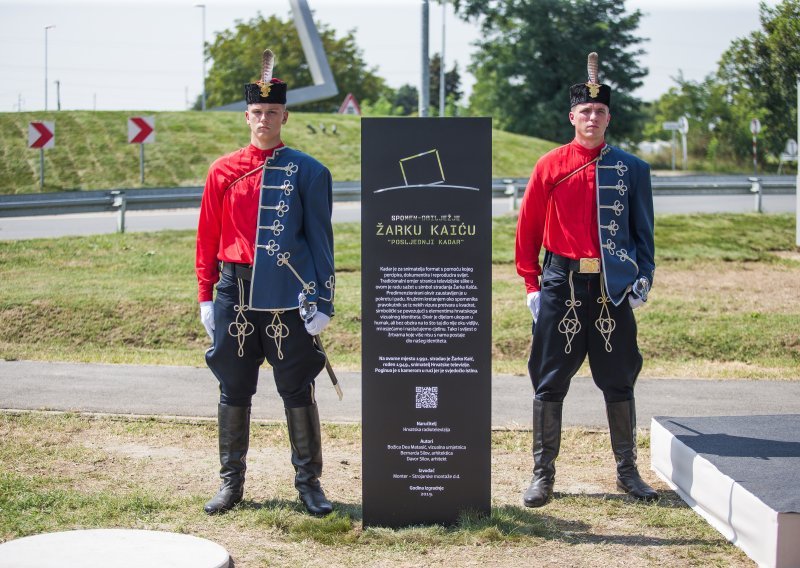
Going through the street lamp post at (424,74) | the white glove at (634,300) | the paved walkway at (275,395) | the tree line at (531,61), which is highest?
the tree line at (531,61)

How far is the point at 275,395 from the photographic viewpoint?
912 centimetres

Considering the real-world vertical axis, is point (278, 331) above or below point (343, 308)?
above

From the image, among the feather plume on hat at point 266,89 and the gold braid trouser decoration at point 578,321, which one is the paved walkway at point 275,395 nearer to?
the gold braid trouser decoration at point 578,321

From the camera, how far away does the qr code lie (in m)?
5.83

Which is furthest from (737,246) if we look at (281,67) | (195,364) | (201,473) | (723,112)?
(281,67)

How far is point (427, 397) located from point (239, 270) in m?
1.22

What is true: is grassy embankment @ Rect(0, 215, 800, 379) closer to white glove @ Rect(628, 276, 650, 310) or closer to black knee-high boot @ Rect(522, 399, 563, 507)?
black knee-high boot @ Rect(522, 399, 563, 507)

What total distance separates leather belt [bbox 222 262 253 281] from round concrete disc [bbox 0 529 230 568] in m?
1.52

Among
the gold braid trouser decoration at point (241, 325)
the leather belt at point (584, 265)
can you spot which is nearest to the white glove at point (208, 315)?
the gold braid trouser decoration at point (241, 325)

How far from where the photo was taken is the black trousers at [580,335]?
6258 millimetres

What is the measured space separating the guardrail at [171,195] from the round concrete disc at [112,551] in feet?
41.0

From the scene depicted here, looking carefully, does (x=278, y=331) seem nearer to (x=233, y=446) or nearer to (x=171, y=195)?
(x=233, y=446)

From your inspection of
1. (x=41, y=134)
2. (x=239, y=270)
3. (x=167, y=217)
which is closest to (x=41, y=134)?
(x=41, y=134)

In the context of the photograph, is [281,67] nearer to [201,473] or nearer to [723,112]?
[723,112]
